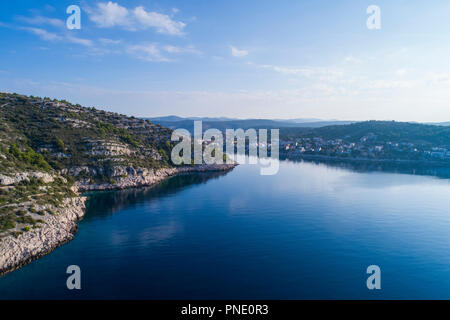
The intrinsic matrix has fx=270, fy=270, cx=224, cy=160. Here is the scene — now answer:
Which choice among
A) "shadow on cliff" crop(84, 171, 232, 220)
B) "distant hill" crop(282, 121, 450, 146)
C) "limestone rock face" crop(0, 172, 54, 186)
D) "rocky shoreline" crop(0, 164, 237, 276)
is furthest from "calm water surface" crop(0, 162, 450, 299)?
"distant hill" crop(282, 121, 450, 146)

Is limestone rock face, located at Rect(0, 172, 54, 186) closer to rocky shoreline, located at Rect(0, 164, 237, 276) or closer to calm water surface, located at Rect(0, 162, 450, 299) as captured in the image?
rocky shoreline, located at Rect(0, 164, 237, 276)

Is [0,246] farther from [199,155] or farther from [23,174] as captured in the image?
[199,155]

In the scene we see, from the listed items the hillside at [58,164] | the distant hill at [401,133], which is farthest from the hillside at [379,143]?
the hillside at [58,164]

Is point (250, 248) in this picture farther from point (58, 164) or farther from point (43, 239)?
point (58, 164)

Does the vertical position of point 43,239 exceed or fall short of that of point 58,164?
it falls short

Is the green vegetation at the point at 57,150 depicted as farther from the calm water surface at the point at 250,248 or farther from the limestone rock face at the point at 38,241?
the calm water surface at the point at 250,248

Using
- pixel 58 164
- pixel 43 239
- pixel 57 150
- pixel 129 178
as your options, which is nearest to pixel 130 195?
pixel 129 178
